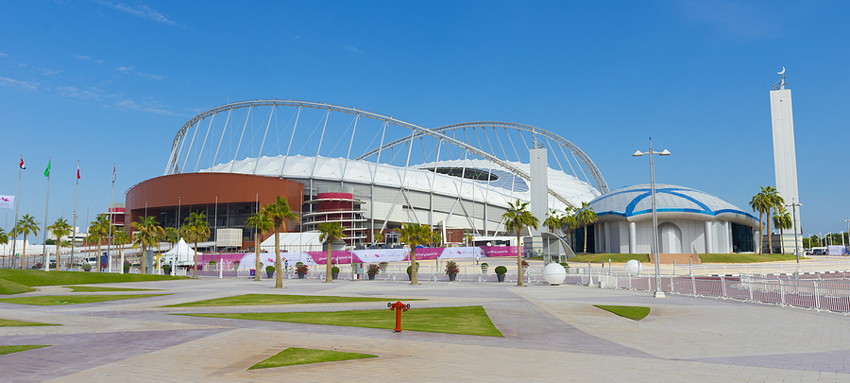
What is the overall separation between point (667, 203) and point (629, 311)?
205 ft

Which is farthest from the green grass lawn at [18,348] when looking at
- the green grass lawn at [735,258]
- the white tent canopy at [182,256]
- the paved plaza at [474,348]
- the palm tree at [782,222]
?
the palm tree at [782,222]

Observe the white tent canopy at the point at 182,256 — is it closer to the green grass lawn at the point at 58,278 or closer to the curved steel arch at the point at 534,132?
the green grass lawn at the point at 58,278

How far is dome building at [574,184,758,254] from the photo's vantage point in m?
80.1

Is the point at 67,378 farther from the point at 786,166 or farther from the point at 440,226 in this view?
the point at 440,226

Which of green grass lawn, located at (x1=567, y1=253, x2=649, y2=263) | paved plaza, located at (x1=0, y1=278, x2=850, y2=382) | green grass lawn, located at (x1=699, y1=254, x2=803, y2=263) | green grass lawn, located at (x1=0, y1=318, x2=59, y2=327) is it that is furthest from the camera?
green grass lawn, located at (x1=567, y1=253, x2=649, y2=263)

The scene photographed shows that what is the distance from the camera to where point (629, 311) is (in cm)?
2367

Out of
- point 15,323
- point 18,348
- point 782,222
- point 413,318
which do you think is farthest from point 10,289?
point 782,222

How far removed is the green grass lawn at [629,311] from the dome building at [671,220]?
57.8m

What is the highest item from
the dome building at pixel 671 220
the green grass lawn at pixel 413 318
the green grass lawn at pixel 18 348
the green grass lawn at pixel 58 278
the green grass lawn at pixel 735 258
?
the dome building at pixel 671 220

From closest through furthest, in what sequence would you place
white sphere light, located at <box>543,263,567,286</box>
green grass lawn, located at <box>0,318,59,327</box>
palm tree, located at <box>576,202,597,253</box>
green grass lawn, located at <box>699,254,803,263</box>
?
green grass lawn, located at <box>0,318,59,327</box> < white sphere light, located at <box>543,263,567,286</box> < green grass lawn, located at <box>699,254,803,263</box> < palm tree, located at <box>576,202,597,253</box>

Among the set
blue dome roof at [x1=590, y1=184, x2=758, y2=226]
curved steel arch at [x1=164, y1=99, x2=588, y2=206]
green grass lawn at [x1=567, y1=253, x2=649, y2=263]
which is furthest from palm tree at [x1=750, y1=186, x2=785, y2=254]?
curved steel arch at [x1=164, y1=99, x2=588, y2=206]

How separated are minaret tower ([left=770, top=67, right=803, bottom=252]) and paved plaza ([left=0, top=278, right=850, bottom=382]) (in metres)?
76.2

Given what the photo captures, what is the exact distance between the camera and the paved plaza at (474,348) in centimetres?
1088

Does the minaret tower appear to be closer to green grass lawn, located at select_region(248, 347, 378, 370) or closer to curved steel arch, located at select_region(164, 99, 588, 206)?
curved steel arch, located at select_region(164, 99, 588, 206)
